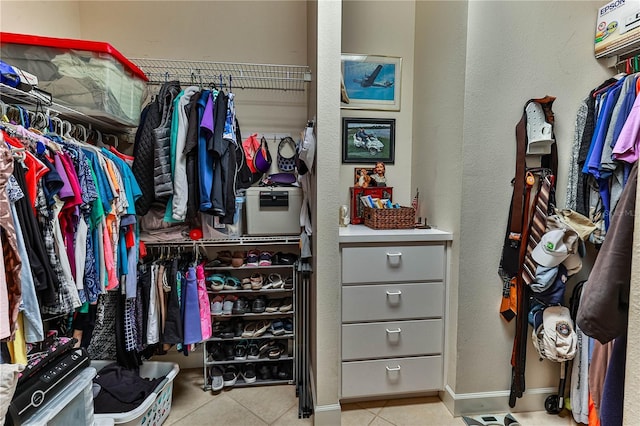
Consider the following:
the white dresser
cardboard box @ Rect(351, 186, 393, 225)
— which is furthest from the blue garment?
cardboard box @ Rect(351, 186, 393, 225)

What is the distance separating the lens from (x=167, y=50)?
1984mm

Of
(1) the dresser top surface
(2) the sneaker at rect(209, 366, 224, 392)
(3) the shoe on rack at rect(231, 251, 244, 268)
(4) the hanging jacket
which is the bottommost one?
(2) the sneaker at rect(209, 366, 224, 392)

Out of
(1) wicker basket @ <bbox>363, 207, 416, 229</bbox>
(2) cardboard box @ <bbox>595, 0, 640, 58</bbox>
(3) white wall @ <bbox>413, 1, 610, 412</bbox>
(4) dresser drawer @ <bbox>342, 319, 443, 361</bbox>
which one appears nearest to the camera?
(2) cardboard box @ <bbox>595, 0, 640, 58</bbox>

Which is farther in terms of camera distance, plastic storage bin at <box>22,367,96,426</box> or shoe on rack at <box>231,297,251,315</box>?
shoe on rack at <box>231,297,251,315</box>

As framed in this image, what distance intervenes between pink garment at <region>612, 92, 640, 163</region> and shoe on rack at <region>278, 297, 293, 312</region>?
1.86 m

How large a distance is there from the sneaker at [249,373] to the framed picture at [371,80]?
1834mm

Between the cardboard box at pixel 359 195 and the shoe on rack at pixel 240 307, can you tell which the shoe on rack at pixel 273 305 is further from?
the cardboard box at pixel 359 195

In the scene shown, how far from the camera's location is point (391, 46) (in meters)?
2.12

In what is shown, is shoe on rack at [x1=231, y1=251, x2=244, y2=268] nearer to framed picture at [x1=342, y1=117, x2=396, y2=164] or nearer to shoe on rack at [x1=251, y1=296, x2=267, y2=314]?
shoe on rack at [x1=251, y1=296, x2=267, y2=314]

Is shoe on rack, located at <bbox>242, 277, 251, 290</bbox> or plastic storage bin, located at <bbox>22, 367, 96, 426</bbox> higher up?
shoe on rack, located at <bbox>242, 277, 251, 290</bbox>

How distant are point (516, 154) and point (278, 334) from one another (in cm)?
172

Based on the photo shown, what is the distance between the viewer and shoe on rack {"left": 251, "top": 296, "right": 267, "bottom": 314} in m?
1.92

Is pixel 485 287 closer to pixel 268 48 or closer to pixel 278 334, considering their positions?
pixel 278 334

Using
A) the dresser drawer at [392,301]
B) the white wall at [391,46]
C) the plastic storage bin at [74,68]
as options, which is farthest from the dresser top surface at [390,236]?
the plastic storage bin at [74,68]
